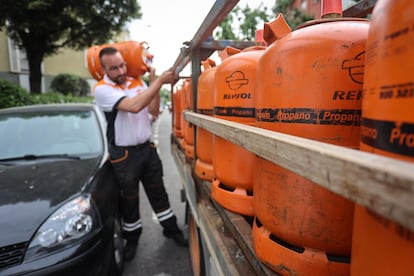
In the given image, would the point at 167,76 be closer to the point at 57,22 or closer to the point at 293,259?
the point at 293,259

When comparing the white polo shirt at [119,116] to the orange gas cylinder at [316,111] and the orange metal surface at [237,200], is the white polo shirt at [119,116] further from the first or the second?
the orange gas cylinder at [316,111]

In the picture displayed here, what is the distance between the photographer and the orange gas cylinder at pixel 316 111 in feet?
2.89

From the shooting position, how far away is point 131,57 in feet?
10.2

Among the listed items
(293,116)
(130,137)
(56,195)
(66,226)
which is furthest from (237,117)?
(130,137)

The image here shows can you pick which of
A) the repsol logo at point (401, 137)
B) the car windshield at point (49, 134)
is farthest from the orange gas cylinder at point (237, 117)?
the car windshield at point (49, 134)

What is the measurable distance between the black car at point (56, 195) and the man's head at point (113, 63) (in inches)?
25.9

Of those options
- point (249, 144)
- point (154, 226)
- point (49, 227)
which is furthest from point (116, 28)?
point (249, 144)

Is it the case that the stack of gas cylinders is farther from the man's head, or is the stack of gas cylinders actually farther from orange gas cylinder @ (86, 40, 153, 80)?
orange gas cylinder @ (86, 40, 153, 80)

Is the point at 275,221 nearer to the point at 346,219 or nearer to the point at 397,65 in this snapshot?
the point at 346,219

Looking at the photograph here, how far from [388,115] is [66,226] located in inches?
82.0

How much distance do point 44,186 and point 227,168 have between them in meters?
1.64

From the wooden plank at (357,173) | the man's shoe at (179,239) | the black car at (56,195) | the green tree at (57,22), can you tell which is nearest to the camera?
the wooden plank at (357,173)

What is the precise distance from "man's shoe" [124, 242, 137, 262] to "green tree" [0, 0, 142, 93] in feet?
38.8

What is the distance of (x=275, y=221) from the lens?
1008 millimetres
